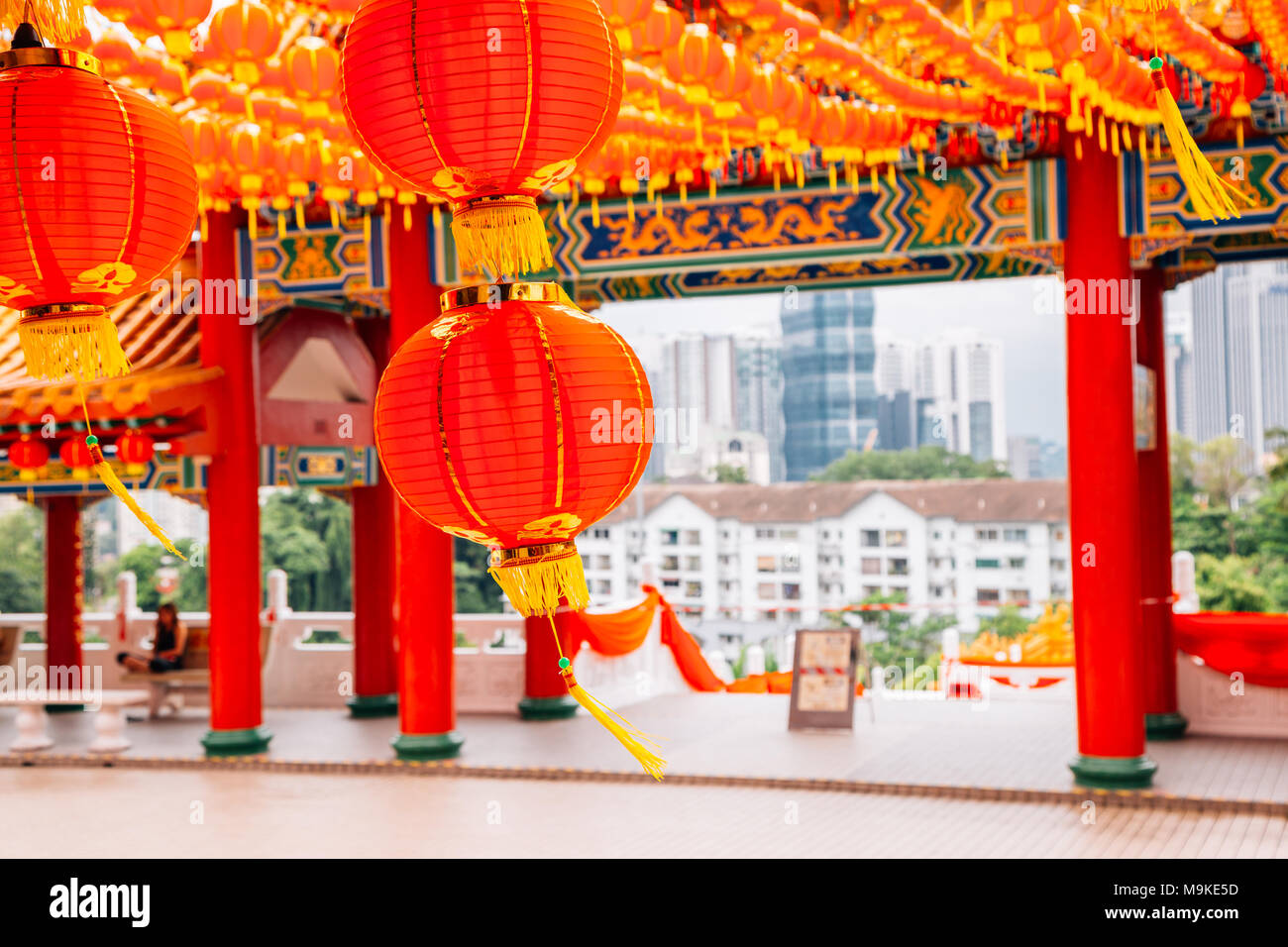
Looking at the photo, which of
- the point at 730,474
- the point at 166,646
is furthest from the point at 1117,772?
the point at 730,474

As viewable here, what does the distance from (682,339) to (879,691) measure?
122 feet

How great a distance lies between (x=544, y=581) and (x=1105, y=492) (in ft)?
16.4

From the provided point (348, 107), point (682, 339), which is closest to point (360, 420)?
point (348, 107)

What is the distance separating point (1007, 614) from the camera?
32875 mm

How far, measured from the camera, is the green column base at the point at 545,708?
990 cm

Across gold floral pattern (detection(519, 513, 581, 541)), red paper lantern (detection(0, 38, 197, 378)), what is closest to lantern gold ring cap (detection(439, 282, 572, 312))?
gold floral pattern (detection(519, 513, 581, 541))

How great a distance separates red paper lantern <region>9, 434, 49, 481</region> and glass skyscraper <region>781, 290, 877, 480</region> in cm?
4274

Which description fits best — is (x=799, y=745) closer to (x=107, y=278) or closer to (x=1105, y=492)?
(x=1105, y=492)

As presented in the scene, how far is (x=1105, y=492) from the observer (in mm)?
7043

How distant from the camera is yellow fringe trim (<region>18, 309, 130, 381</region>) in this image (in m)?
2.86

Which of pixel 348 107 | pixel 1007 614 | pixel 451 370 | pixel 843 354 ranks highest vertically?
pixel 843 354

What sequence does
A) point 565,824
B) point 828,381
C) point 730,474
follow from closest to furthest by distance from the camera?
point 565,824 < point 730,474 < point 828,381

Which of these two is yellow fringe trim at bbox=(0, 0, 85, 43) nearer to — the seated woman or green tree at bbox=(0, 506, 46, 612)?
the seated woman

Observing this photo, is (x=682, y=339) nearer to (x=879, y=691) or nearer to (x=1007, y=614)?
(x=1007, y=614)
